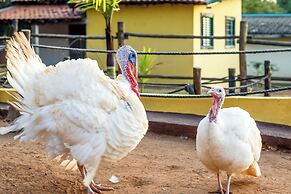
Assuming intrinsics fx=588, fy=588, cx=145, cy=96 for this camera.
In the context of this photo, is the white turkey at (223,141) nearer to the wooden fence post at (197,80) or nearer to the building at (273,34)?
the wooden fence post at (197,80)

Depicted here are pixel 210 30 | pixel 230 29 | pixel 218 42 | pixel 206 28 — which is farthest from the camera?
pixel 230 29

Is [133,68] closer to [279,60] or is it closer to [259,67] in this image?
[259,67]

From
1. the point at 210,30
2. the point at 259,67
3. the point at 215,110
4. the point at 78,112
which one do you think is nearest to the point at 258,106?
the point at 215,110

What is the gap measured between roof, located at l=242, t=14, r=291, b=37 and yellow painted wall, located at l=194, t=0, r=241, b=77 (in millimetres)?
4445

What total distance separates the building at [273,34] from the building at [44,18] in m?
6.91

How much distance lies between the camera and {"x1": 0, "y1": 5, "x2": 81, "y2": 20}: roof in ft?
59.2

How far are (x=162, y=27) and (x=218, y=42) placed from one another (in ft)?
8.04

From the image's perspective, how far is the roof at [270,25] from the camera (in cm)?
2466

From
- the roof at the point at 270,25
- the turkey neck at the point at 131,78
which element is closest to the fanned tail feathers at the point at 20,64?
the turkey neck at the point at 131,78

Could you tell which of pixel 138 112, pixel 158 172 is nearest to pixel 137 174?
pixel 158 172

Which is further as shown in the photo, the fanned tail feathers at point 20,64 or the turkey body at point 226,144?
the fanned tail feathers at point 20,64

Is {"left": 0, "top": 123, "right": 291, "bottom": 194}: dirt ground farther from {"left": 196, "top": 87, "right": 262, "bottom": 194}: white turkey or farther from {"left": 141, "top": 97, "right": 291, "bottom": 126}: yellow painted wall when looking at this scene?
{"left": 141, "top": 97, "right": 291, "bottom": 126}: yellow painted wall

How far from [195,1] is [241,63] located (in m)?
4.52

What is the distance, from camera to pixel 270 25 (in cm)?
2644
